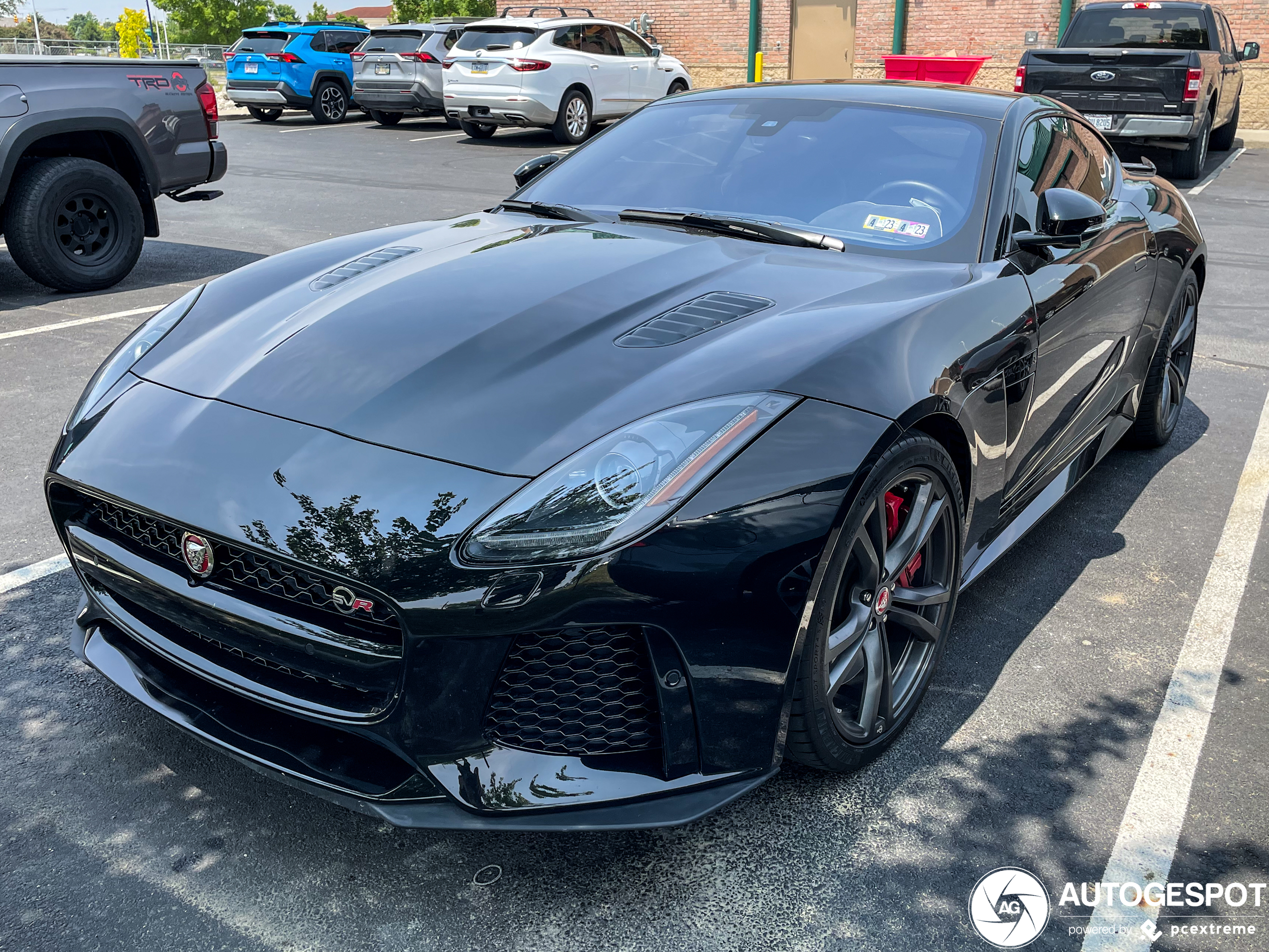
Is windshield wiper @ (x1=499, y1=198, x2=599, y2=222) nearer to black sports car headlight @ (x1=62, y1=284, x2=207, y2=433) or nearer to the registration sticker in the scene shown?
the registration sticker

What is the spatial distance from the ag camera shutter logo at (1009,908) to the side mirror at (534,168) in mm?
2901

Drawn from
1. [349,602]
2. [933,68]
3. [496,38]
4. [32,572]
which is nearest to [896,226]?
[349,602]

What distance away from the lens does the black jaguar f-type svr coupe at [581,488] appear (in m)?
2.01

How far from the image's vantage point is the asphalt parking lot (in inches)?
83.4

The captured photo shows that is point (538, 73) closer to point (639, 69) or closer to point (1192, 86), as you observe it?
point (639, 69)

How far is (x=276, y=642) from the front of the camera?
6.82ft

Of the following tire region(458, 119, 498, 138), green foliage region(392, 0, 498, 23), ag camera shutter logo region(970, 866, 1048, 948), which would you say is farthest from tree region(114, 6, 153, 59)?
ag camera shutter logo region(970, 866, 1048, 948)

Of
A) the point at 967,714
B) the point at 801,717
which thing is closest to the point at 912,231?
the point at 967,714

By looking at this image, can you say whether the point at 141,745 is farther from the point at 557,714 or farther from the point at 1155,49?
the point at 1155,49

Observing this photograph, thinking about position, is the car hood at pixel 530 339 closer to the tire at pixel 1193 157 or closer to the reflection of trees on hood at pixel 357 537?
the reflection of trees on hood at pixel 357 537

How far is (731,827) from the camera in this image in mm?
2422

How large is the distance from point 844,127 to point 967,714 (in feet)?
6.05

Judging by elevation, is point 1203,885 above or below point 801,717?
below

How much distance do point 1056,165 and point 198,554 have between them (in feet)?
9.67
